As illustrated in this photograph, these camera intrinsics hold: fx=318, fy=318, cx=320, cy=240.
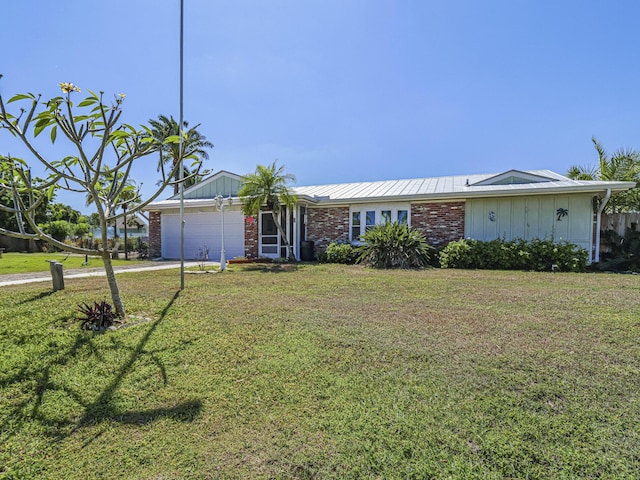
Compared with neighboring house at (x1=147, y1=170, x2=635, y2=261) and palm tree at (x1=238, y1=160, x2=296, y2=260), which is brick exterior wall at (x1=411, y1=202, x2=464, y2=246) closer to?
neighboring house at (x1=147, y1=170, x2=635, y2=261)

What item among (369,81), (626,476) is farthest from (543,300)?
(369,81)

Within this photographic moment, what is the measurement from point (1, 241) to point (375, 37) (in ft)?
94.2

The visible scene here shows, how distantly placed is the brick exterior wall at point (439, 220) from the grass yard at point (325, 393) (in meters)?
7.61

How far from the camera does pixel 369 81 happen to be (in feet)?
37.4

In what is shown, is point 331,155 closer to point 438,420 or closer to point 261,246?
point 261,246

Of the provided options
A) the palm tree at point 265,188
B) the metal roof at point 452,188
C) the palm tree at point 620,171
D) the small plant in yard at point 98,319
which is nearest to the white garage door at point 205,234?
the metal roof at point 452,188

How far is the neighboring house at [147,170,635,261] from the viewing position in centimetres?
1134

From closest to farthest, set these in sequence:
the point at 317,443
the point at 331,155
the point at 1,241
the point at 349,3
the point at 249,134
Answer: the point at 317,443 → the point at 349,3 → the point at 249,134 → the point at 331,155 → the point at 1,241

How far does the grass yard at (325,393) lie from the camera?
6.62 ft

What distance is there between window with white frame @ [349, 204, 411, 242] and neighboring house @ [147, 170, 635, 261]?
42 millimetres

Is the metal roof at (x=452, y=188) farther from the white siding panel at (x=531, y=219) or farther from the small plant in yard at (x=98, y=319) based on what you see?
the small plant in yard at (x=98, y=319)

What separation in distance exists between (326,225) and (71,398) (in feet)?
40.0

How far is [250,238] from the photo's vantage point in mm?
14945

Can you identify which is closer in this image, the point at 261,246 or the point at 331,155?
the point at 261,246
